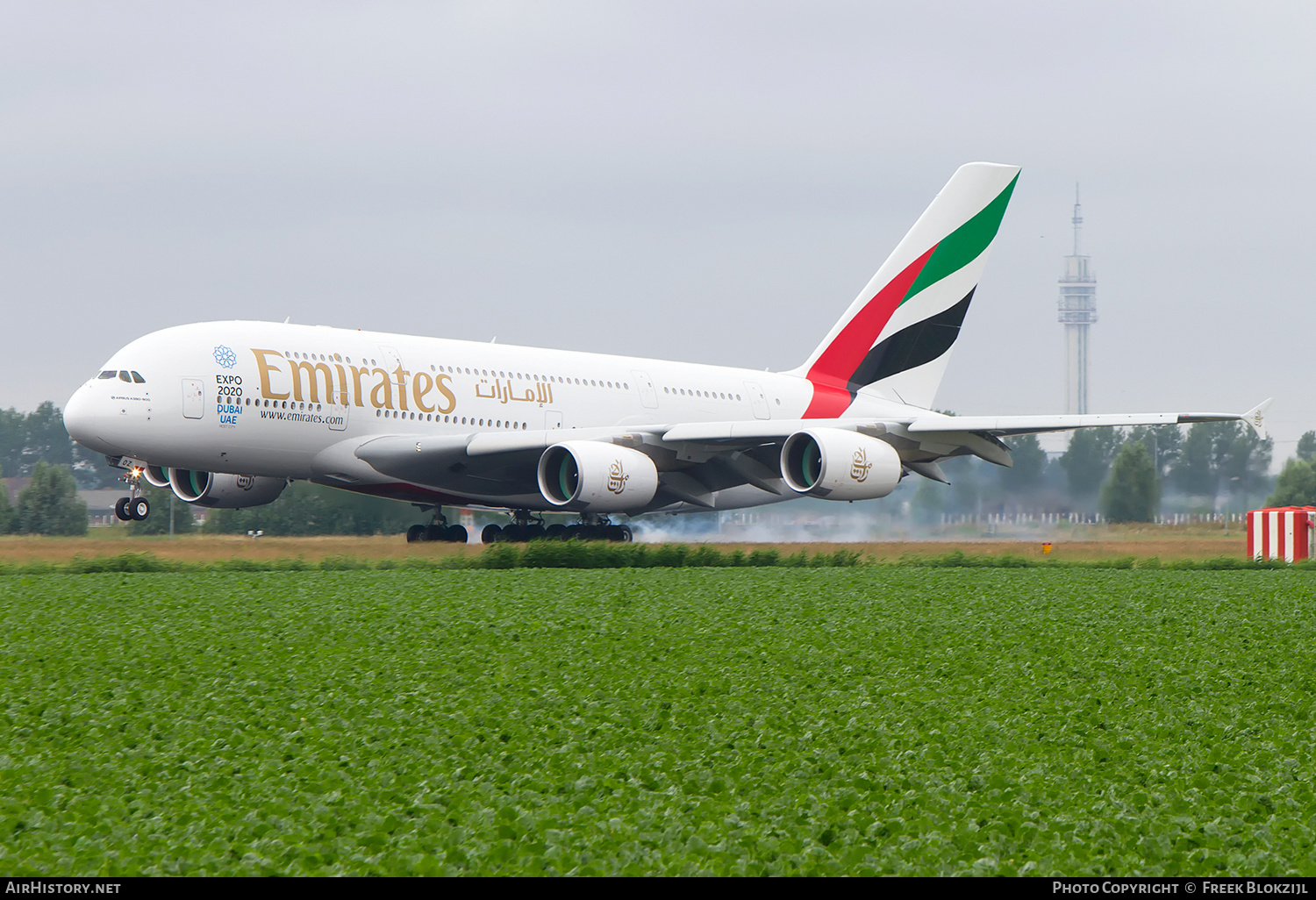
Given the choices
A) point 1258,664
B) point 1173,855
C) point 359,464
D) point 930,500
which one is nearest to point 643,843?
point 1173,855

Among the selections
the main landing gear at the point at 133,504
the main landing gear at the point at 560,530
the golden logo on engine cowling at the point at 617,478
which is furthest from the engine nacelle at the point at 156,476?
the golden logo on engine cowling at the point at 617,478

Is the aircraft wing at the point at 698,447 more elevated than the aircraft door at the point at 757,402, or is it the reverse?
the aircraft door at the point at 757,402

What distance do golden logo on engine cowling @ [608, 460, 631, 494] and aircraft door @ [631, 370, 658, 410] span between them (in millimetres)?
3968

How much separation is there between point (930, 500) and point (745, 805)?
84.6 ft

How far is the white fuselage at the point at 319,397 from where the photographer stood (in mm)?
21266

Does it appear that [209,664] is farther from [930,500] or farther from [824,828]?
[930,500]

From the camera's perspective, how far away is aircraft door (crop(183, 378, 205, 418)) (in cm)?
2128

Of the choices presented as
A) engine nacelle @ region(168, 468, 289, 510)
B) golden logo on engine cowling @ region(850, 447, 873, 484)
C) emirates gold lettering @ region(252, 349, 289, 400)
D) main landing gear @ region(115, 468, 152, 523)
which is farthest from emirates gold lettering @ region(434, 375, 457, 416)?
golden logo on engine cowling @ region(850, 447, 873, 484)

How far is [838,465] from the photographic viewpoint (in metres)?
23.4

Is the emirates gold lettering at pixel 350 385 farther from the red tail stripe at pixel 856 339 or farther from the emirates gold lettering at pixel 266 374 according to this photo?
the red tail stripe at pixel 856 339

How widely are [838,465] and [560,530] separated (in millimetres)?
5941

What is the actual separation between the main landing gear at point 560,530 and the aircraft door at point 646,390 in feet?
7.73

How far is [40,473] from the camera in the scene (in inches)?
1554

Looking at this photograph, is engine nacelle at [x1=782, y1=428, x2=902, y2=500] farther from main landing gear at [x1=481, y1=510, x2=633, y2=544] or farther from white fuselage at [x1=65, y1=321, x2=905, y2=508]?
main landing gear at [x1=481, y1=510, x2=633, y2=544]
